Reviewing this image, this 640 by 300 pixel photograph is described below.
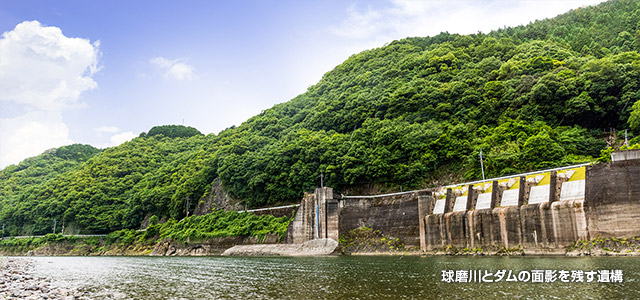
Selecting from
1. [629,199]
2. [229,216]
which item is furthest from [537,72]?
[229,216]

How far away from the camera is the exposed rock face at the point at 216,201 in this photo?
6116 centimetres

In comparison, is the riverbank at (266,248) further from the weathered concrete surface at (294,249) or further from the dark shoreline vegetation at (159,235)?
the dark shoreline vegetation at (159,235)

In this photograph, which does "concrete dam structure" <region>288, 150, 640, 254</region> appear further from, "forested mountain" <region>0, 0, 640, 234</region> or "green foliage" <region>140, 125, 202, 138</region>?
"green foliage" <region>140, 125, 202, 138</region>

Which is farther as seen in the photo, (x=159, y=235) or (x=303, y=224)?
(x=159, y=235)

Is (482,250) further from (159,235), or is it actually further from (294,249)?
(159,235)

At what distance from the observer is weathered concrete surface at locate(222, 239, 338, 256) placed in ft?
136

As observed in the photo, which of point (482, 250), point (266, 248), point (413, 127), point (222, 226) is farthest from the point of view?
point (222, 226)

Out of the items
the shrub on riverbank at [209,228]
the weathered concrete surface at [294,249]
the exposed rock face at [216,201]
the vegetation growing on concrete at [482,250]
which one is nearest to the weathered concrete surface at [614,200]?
the vegetation growing on concrete at [482,250]

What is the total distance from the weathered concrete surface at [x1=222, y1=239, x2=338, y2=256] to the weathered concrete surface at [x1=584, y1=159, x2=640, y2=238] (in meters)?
22.2

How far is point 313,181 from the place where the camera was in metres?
51.9

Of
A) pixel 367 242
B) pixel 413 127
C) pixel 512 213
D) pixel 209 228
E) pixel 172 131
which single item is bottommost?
pixel 367 242

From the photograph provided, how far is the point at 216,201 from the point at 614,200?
51001mm

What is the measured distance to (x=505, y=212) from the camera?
100ft

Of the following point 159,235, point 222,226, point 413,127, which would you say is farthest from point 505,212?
point 159,235
